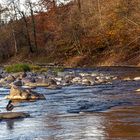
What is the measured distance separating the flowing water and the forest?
74.2 ft

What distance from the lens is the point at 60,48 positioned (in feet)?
208

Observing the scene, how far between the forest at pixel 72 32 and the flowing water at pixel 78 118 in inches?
891

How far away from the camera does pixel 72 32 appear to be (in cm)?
5916

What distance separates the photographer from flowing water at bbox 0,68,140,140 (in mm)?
11844

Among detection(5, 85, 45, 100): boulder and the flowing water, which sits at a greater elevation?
detection(5, 85, 45, 100): boulder

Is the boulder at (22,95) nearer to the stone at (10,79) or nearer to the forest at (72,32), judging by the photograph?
the stone at (10,79)

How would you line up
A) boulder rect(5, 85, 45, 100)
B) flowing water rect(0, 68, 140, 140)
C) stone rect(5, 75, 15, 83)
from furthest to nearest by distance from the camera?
stone rect(5, 75, 15, 83) < boulder rect(5, 85, 45, 100) < flowing water rect(0, 68, 140, 140)

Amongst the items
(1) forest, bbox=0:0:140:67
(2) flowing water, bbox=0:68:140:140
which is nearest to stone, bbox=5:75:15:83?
(2) flowing water, bbox=0:68:140:140

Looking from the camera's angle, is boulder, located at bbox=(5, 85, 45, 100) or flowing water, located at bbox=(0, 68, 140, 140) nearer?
flowing water, located at bbox=(0, 68, 140, 140)

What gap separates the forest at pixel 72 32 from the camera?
47.1m

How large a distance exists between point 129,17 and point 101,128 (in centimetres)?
3090

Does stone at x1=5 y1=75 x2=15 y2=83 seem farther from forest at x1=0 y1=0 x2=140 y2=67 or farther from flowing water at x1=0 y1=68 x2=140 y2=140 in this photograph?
forest at x1=0 y1=0 x2=140 y2=67

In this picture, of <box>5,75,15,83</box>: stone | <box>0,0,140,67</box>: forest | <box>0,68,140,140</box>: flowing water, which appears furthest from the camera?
<box>0,0,140,67</box>: forest

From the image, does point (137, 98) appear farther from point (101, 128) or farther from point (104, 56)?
point (104, 56)
